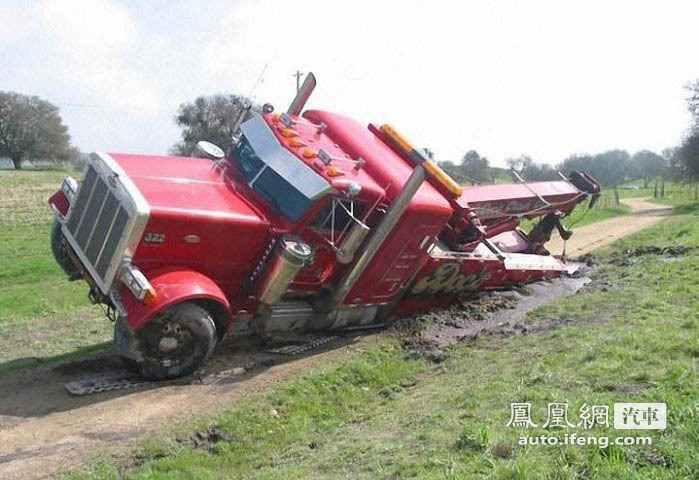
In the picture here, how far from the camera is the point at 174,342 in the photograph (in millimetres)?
6965

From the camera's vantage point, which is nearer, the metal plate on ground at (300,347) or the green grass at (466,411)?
the green grass at (466,411)

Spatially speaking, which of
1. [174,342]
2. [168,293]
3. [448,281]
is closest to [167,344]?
[174,342]

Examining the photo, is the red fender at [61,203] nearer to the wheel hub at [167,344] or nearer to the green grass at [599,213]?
the wheel hub at [167,344]

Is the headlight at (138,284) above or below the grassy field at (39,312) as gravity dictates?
above

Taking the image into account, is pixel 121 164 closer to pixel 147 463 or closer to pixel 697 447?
pixel 147 463

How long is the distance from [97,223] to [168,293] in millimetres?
1231

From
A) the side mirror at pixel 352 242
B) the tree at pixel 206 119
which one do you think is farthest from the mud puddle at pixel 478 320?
the tree at pixel 206 119

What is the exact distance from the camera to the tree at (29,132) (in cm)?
6875

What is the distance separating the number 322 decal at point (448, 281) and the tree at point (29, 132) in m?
66.4

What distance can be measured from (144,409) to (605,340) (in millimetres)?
4571

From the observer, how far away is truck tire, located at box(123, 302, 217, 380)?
6.85m

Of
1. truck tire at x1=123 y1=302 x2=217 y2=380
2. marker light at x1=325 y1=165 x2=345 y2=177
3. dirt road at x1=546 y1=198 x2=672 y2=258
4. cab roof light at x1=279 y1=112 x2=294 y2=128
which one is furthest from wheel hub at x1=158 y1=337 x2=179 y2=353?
dirt road at x1=546 y1=198 x2=672 y2=258

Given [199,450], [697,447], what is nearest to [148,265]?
[199,450]

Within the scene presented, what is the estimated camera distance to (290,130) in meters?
8.92
